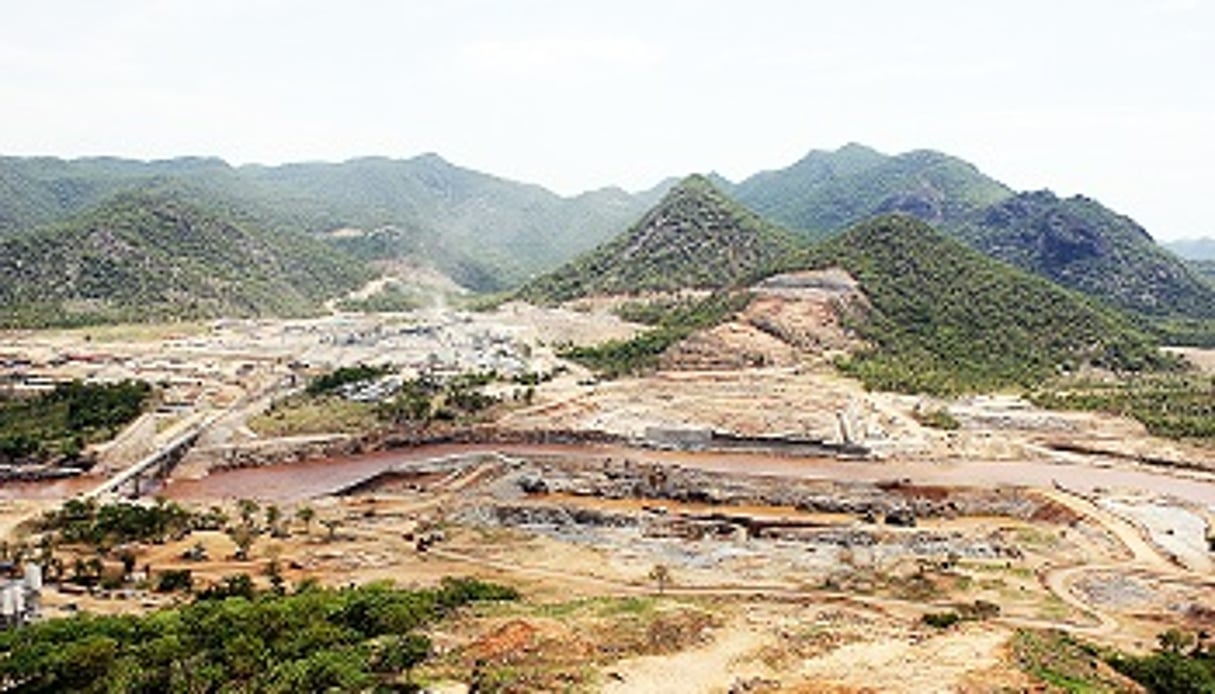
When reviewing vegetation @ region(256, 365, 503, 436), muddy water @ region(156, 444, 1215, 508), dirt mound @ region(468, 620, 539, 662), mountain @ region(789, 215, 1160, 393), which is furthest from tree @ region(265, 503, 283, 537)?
mountain @ region(789, 215, 1160, 393)

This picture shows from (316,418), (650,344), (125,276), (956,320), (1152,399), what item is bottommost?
(316,418)

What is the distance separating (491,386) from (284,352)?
4340 cm

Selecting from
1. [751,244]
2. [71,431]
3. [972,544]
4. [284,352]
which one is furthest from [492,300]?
[972,544]

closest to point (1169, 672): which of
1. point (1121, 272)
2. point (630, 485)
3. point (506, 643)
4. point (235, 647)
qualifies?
point (506, 643)

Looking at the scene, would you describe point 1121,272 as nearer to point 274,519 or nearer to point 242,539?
point 274,519

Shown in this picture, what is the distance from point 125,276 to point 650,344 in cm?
10165

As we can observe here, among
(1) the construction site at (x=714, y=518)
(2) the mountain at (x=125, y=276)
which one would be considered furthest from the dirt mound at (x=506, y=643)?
(2) the mountain at (x=125, y=276)

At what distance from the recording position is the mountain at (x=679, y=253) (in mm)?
171625

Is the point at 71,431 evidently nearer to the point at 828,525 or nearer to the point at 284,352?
the point at 284,352

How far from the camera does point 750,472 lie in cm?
8075

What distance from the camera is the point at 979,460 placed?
82.9 meters

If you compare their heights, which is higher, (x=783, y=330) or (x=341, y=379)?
(x=783, y=330)

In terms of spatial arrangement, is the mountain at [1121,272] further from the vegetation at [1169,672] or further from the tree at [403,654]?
the tree at [403,654]

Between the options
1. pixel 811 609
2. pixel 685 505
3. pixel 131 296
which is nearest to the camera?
pixel 811 609
